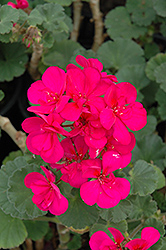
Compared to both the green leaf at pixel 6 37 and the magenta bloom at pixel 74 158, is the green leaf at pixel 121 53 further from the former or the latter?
the magenta bloom at pixel 74 158

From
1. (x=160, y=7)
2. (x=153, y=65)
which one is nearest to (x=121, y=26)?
(x=160, y=7)

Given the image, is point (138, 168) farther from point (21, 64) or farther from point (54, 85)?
point (21, 64)

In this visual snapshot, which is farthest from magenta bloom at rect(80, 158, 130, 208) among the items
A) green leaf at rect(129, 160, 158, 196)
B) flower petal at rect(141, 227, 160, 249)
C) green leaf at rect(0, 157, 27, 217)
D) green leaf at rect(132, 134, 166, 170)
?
green leaf at rect(132, 134, 166, 170)

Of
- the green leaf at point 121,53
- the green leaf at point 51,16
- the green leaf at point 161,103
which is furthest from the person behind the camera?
the green leaf at point 121,53

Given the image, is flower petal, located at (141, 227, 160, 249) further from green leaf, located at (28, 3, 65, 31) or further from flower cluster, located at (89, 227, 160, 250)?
green leaf, located at (28, 3, 65, 31)

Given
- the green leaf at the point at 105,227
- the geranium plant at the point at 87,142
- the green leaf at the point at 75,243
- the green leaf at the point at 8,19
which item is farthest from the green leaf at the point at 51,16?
the green leaf at the point at 75,243

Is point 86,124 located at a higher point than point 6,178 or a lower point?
higher

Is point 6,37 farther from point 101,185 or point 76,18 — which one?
point 101,185
